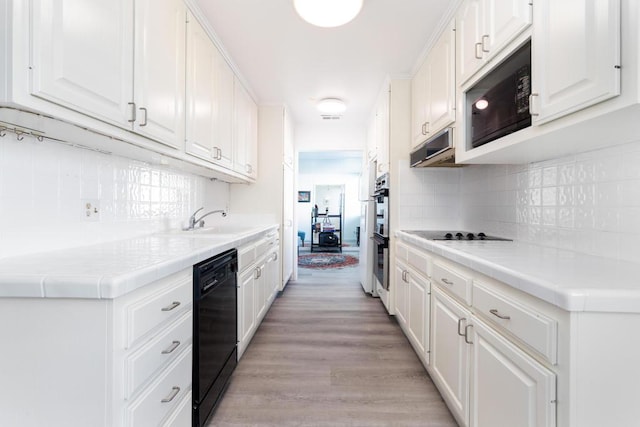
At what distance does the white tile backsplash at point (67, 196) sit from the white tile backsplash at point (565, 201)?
7.76ft

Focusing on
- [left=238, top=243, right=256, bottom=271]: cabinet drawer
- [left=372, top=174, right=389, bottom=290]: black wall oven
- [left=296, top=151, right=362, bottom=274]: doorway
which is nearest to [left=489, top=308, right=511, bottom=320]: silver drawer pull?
[left=238, top=243, right=256, bottom=271]: cabinet drawer

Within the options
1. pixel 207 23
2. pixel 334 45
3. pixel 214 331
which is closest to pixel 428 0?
pixel 334 45

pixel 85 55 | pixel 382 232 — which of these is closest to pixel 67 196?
pixel 85 55

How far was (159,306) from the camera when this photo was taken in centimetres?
102

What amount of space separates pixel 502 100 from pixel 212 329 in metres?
1.81

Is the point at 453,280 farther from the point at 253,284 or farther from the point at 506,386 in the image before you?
the point at 253,284

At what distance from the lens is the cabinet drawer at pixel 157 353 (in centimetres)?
89

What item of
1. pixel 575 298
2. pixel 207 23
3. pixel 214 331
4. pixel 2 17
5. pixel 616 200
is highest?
pixel 207 23

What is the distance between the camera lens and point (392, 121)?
112 inches

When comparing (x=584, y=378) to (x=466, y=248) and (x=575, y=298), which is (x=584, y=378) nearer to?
(x=575, y=298)

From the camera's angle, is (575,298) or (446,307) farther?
(446,307)

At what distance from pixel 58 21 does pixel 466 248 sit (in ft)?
6.11

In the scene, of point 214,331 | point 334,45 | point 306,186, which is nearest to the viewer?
point 214,331

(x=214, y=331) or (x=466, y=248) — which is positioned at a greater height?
(x=466, y=248)
